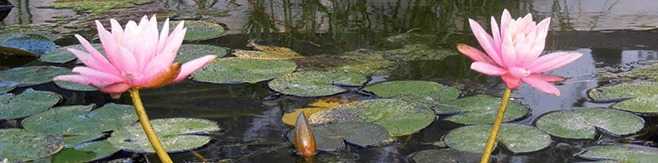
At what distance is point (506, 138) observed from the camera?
5.69 ft

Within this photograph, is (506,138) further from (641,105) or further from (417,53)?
(417,53)

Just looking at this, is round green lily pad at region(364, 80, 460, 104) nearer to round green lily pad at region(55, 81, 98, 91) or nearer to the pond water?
the pond water

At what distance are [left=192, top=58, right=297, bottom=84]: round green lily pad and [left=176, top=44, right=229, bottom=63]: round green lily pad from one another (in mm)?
93

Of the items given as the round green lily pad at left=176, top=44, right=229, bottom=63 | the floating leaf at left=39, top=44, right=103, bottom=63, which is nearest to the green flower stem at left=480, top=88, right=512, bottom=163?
the round green lily pad at left=176, top=44, right=229, bottom=63

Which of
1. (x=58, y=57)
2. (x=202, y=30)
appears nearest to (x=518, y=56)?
(x=58, y=57)

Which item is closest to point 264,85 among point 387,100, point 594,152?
point 387,100

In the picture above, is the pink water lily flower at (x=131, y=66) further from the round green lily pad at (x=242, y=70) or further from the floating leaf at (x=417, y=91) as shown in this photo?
the round green lily pad at (x=242, y=70)

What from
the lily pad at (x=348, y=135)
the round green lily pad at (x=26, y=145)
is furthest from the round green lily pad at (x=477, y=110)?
the round green lily pad at (x=26, y=145)

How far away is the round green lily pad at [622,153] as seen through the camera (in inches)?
62.7

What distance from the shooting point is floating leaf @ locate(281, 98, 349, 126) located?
1.94 m

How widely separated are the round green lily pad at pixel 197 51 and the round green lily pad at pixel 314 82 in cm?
32

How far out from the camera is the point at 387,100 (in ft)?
6.58

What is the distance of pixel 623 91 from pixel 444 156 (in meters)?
0.60

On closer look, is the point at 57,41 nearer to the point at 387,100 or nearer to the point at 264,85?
the point at 264,85
